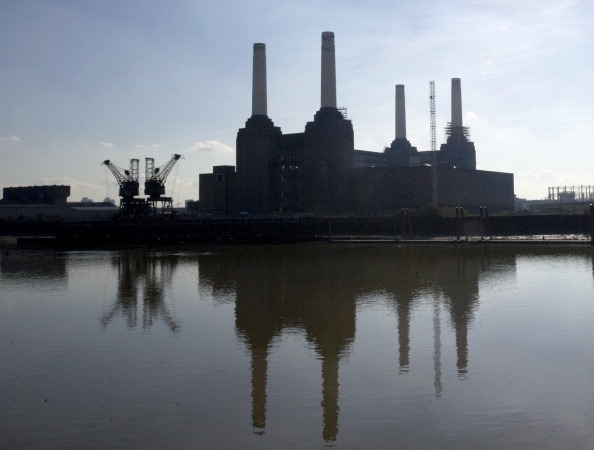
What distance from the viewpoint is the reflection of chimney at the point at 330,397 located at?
35.1 feet

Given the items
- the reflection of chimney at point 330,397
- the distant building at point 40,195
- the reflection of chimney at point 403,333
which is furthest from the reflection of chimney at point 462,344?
the distant building at point 40,195

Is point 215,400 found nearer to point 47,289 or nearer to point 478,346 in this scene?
point 478,346

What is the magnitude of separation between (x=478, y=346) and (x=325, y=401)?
6076 millimetres

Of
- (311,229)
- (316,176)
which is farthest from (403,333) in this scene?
(316,176)

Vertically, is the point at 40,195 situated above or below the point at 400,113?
below

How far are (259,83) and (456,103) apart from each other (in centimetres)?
4400

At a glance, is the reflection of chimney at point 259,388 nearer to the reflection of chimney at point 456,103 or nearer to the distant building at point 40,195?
the reflection of chimney at point 456,103

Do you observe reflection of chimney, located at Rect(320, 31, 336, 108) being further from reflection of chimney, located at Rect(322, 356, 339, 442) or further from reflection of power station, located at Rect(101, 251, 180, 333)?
reflection of chimney, located at Rect(322, 356, 339, 442)

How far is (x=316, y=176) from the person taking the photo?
9406 cm

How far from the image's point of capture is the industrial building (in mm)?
90250

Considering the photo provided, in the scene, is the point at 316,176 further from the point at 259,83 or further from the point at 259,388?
the point at 259,388

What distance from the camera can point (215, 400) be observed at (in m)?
12.3

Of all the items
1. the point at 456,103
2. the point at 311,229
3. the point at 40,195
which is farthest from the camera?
the point at 40,195

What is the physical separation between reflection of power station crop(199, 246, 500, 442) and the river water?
0.09 m
